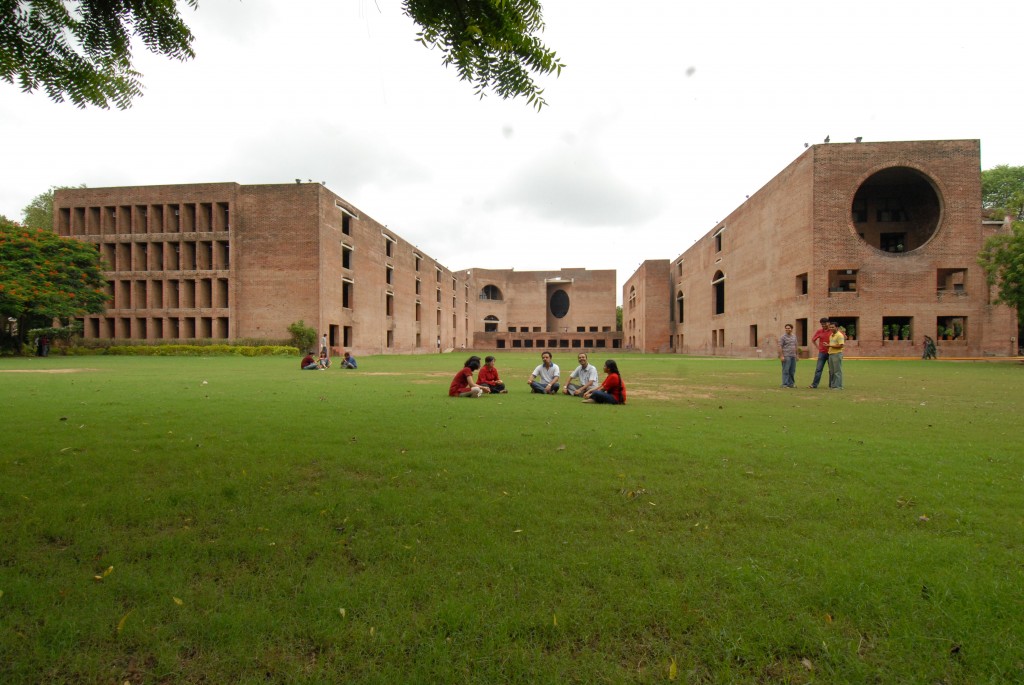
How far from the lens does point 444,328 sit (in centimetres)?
6269

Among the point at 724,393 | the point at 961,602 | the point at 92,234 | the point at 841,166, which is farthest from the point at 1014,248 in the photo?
the point at 92,234

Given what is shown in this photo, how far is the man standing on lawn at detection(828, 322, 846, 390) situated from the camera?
39.8ft

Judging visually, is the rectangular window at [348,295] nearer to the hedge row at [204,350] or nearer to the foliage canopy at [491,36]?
the hedge row at [204,350]

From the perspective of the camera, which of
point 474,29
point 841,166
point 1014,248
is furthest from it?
point 841,166

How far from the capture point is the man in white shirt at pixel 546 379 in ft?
36.8

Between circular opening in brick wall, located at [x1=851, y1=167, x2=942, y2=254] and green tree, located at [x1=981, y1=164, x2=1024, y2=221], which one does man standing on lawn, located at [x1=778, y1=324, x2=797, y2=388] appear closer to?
circular opening in brick wall, located at [x1=851, y1=167, x2=942, y2=254]

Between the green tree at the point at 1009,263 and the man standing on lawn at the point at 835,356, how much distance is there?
16393 millimetres

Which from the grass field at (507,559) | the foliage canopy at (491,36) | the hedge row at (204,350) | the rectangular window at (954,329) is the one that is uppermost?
the foliage canopy at (491,36)

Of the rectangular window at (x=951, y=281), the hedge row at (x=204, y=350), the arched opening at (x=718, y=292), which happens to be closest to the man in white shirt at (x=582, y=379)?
the hedge row at (x=204, y=350)

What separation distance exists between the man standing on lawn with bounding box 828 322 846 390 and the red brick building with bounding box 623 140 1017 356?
68.6 ft

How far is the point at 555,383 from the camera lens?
11.2m

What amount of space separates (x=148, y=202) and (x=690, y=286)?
51933 millimetres

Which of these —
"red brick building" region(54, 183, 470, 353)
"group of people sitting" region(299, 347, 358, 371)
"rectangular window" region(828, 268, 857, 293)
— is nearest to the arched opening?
"rectangular window" region(828, 268, 857, 293)

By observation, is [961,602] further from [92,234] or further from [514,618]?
[92,234]
